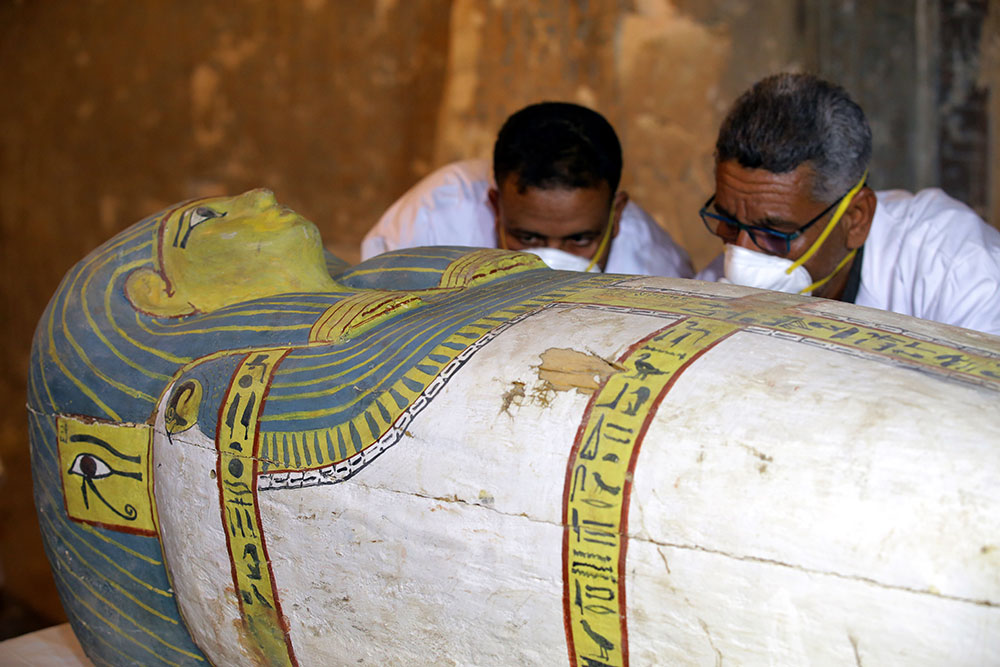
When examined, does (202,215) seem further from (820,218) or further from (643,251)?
(643,251)

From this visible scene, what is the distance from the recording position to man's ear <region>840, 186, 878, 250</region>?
246 centimetres

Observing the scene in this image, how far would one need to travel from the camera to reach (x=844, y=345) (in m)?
1.45

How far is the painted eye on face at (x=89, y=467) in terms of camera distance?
183 cm

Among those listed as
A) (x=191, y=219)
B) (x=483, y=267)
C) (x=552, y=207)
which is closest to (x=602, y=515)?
(x=483, y=267)

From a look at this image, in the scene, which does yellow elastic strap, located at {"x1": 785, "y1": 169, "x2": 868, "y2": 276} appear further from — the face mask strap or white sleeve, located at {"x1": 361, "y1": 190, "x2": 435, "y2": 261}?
white sleeve, located at {"x1": 361, "y1": 190, "x2": 435, "y2": 261}

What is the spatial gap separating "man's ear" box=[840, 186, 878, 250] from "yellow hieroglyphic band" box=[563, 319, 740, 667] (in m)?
1.29

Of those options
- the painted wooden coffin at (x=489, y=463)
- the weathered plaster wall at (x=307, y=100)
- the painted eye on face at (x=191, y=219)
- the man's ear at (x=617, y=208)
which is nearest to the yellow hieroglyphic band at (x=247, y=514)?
the painted wooden coffin at (x=489, y=463)

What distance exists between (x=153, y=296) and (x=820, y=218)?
159 centimetres

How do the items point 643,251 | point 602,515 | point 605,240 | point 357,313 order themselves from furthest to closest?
point 643,251, point 605,240, point 357,313, point 602,515

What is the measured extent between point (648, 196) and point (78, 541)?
2.90m

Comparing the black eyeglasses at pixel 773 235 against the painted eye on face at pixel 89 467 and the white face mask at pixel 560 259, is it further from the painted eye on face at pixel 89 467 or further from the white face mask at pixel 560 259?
the painted eye on face at pixel 89 467

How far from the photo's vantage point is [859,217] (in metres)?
2.49

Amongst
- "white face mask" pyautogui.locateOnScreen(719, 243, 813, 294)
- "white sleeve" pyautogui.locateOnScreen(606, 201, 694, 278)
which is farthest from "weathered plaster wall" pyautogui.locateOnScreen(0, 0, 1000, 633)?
"white face mask" pyautogui.locateOnScreen(719, 243, 813, 294)

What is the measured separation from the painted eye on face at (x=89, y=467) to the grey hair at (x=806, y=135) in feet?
5.33
